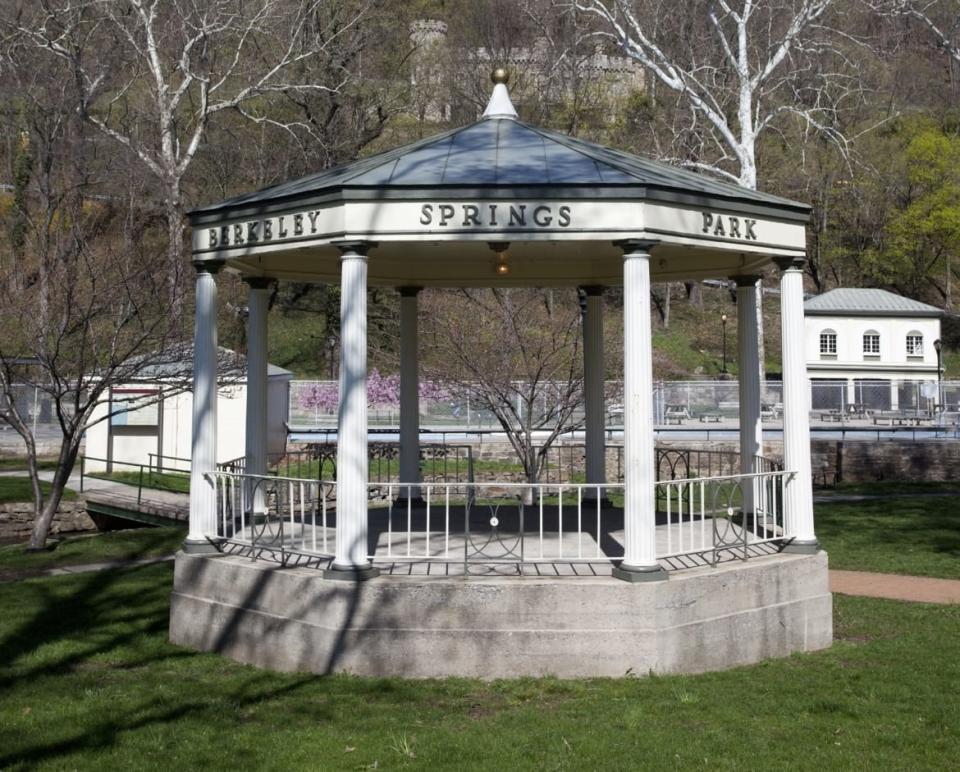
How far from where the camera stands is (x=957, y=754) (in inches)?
268

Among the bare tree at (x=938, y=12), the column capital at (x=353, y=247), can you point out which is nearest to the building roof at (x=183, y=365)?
the column capital at (x=353, y=247)

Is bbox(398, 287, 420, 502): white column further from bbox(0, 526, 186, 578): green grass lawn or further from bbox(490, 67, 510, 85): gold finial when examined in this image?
bbox(0, 526, 186, 578): green grass lawn

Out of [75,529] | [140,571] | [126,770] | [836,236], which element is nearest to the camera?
[126,770]

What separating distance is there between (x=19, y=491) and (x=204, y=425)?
16.5 metres

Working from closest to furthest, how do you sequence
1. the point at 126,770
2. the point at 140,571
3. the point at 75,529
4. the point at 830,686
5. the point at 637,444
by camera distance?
the point at 126,770 < the point at 830,686 < the point at 637,444 < the point at 140,571 < the point at 75,529

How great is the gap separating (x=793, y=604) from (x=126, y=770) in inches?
238

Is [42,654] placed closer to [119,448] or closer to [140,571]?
[140,571]

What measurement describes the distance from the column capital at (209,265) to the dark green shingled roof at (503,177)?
1.39 ft

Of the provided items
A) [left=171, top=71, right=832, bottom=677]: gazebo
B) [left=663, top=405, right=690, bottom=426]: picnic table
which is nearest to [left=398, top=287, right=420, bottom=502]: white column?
[left=171, top=71, right=832, bottom=677]: gazebo

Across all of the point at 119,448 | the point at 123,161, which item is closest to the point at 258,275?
the point at 119,448

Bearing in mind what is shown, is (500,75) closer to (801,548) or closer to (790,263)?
(790,263)

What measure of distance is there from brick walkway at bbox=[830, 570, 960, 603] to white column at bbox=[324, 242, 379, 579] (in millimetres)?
6833

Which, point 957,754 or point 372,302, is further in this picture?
point 372,302

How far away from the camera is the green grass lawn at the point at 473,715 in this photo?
680 centimetres
